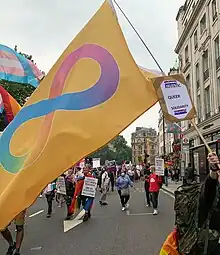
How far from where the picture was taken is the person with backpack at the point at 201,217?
397 centimetres

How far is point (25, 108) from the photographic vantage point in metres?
5.03

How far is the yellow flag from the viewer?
414 centimetres

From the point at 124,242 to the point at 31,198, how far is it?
6.06 m

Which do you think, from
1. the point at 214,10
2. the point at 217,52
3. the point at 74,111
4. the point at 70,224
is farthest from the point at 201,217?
the point at 214,10

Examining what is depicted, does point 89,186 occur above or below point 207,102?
below

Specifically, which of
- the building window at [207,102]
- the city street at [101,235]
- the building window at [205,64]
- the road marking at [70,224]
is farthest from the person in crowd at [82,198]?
the building window at [205,64]

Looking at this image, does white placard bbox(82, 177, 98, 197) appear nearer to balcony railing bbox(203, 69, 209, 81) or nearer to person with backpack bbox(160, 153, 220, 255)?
person with backpack bbox(160, 153, 220, 255)

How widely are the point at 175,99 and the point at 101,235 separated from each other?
7326 mm

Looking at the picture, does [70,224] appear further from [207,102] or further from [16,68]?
[207,102]

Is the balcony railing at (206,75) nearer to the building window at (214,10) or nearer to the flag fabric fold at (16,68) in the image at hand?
the building window at (214,10)

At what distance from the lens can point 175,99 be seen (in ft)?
13.9

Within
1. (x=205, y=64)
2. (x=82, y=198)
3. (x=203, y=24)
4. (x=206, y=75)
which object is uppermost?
(x=203, y=24)

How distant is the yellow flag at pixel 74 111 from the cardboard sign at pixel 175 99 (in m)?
0.21

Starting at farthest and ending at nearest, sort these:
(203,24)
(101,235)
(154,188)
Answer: (203,24), (154,188), (101,235)
